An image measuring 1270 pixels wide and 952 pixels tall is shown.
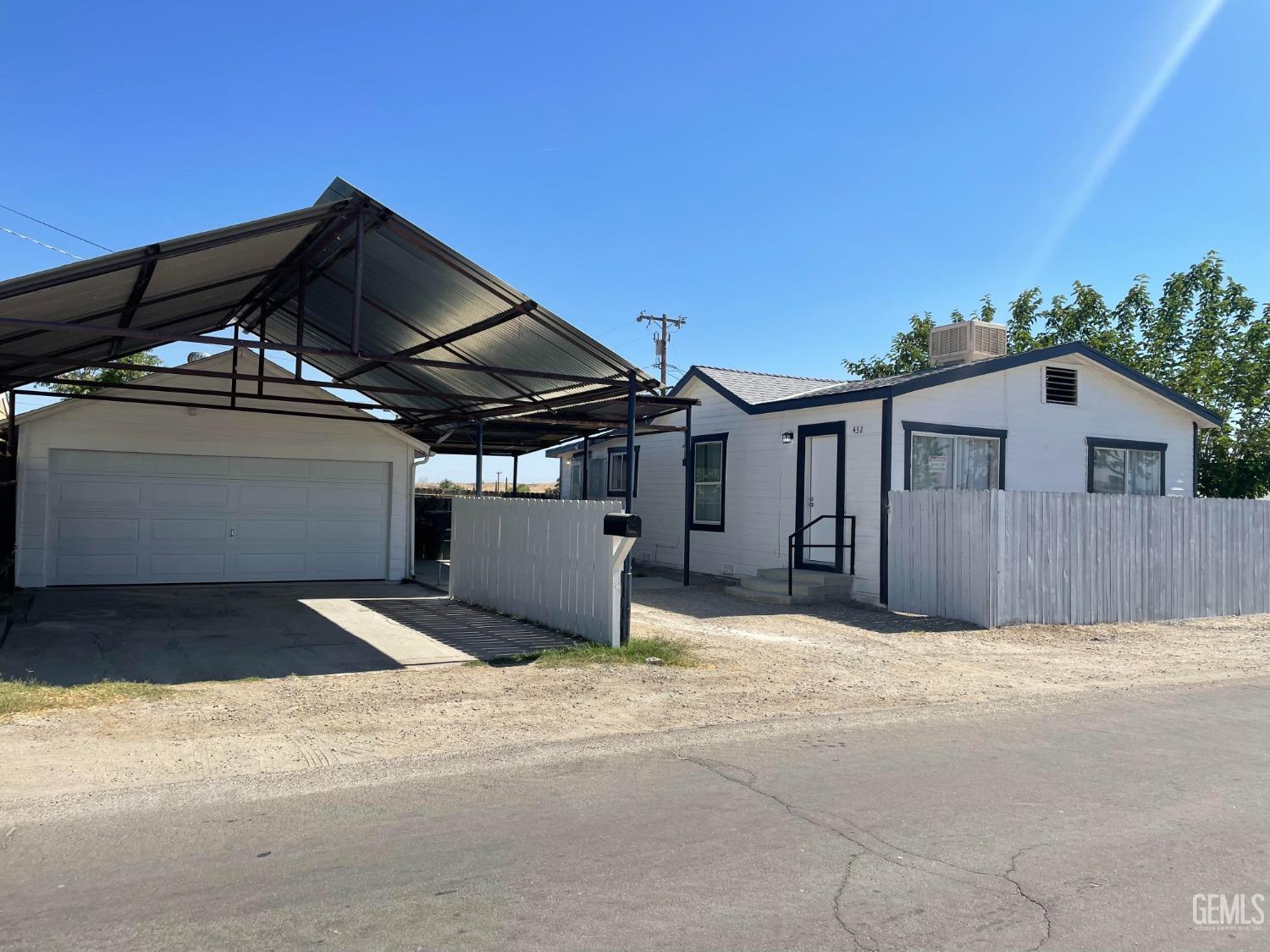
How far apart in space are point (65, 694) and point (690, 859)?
563 centimetres

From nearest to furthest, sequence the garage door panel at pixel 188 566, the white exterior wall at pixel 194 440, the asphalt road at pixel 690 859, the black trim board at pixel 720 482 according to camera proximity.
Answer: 1. the asphalt road at pixel 690 859
2. the white exterior wall at pixel 194 440
3. the garage door panel at pixel 188 566
4. the black trim board at pixel 720 482

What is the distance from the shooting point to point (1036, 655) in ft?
34.6

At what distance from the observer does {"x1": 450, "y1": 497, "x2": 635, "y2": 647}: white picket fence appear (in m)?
10.1

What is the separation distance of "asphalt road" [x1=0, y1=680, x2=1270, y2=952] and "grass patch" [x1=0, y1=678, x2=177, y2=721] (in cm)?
264

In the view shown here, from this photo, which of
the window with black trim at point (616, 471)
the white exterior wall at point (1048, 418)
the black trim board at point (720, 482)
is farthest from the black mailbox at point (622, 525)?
the window with black trim at point (616, 471)

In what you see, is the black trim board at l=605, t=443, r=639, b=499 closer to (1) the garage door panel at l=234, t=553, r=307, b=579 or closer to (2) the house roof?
(2) the house roof

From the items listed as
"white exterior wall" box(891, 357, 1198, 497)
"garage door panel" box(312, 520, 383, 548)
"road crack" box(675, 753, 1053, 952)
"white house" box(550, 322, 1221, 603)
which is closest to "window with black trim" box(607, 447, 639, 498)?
"white house" box(550, 322, 1221, 603)

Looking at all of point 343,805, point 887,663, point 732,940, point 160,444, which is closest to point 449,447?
point 160,444

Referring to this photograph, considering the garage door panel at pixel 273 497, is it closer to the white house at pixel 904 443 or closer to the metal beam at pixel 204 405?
the metal beam at pixel 204 405

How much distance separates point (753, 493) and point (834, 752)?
10.7 meters

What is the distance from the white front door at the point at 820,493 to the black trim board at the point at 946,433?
4.26 ft

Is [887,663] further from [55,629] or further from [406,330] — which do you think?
[55,629]

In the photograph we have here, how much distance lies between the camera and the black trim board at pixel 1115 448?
16109mm

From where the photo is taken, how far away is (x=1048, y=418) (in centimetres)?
1569
